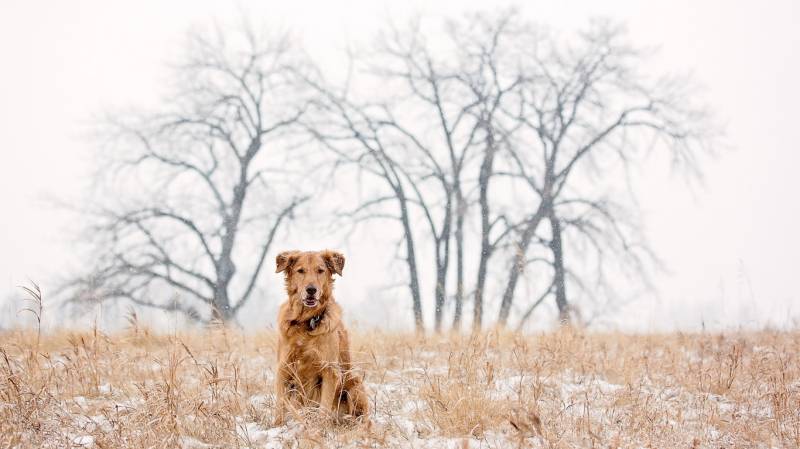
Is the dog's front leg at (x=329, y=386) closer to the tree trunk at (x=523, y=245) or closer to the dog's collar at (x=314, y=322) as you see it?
the dog's collar at (x=314, y=322)

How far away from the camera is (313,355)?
489 cm

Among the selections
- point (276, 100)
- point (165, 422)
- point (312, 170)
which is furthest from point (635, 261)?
point (165, 422)

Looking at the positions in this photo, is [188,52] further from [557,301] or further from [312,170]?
[557,301]

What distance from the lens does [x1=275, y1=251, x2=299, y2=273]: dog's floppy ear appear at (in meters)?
5.25

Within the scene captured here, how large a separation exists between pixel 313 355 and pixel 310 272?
27.4 inches

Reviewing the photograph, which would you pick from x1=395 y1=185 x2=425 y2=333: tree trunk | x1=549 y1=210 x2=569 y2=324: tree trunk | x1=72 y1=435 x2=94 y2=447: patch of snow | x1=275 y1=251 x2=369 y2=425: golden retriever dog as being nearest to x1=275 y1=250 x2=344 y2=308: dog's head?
x1=275 y1=251 x2=369 y2=425: golden retriever dog

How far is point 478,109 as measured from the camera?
19609 millimetres

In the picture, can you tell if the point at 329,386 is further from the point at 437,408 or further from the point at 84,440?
the point at 84,440

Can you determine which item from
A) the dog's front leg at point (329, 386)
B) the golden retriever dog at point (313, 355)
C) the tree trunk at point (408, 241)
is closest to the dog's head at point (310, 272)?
the golden retriever dog at point (313, 355)

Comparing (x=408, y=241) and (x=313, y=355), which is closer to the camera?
(x=313, y=355)

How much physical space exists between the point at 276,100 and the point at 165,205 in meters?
5.49

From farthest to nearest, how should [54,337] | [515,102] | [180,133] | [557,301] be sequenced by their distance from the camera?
[180,133] < [515,102] < [557,301] < [54,337]

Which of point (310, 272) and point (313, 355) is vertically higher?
point (310, 272)

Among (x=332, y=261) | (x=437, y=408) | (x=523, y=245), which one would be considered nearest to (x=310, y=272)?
(x=332, y=261)
